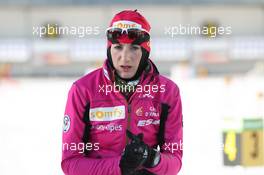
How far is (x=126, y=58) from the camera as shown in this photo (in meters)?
2.06

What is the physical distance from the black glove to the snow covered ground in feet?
5.00

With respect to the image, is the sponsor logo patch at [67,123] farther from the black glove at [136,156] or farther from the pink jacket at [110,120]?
the black glove at [136,156]

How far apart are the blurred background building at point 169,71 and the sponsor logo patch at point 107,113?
66cm

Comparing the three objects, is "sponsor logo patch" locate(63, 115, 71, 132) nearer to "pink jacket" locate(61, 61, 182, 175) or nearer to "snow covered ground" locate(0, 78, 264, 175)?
"pink jacket" locate(61, 61, 182, 175)

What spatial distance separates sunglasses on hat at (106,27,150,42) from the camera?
207cm

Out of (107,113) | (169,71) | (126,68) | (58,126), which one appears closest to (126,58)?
(126,68)

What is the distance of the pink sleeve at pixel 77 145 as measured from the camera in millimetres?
2068

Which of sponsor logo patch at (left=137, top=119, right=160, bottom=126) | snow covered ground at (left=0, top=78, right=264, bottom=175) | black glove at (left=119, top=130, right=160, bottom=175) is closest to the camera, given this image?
black glove at (left=119, top=130, right=160, bottom=175)

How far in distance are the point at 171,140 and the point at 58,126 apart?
9.79 ft

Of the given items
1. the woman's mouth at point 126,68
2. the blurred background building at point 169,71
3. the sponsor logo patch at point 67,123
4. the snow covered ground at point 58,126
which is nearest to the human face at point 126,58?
the woman's mouth at point 126,68

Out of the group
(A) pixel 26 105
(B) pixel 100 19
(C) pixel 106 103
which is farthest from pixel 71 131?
(B) pixel 100 19

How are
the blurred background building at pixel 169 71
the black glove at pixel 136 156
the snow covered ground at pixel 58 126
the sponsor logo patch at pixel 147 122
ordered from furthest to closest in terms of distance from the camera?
the snow covered ground at pixel 58 126, the blurred background building at pixel 169 71, the sponsor logo patch at pixel 147 122, the black glove at pixel 136 156

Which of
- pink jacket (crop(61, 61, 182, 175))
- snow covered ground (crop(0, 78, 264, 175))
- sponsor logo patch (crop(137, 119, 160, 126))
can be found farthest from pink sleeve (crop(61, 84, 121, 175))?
snow covered ground (crop(0, 78, 264, 175))

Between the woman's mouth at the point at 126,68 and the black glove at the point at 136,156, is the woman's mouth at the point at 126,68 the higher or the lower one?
the higher one
